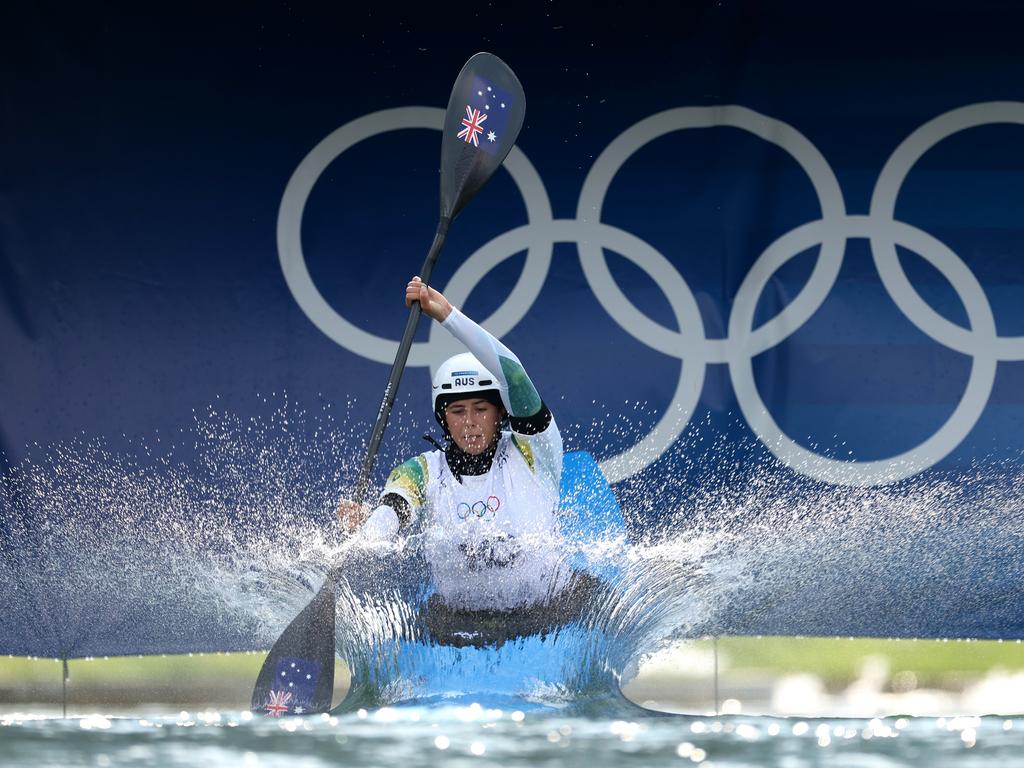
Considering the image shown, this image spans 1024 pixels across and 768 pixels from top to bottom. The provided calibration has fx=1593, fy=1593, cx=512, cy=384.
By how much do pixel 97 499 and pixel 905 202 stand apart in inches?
97.9

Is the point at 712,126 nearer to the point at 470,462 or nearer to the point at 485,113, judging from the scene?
the point at 485,113

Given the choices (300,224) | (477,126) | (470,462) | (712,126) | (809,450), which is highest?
(712,126)

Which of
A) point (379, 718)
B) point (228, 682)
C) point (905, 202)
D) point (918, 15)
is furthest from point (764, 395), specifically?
point (379, 718)

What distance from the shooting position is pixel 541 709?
120 inches

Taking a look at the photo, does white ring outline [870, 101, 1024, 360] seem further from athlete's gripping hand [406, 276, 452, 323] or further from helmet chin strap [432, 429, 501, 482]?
athlete's gripping hand [406, 276, 452, 323]

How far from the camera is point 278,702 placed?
11.6 ft

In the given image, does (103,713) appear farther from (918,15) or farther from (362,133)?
(918,15)

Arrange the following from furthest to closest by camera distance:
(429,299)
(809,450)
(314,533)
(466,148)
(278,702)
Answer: (809,450) → (314,533) → (466,148) → (429,299) → (278,702)

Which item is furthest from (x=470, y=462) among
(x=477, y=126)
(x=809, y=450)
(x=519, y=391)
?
(x=809, y=450)

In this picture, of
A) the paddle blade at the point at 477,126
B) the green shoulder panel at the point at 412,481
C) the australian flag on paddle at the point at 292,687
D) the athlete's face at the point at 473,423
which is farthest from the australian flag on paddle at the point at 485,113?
the australian flag on paddle at the point at 292,687

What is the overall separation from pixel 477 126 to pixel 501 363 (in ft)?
2.66

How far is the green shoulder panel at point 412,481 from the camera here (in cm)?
377

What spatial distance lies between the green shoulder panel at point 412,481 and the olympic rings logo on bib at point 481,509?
0.32ft

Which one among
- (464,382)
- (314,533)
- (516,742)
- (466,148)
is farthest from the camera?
(314,533)
